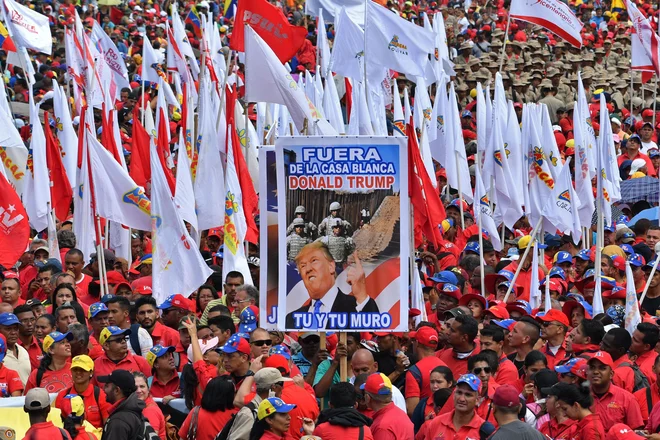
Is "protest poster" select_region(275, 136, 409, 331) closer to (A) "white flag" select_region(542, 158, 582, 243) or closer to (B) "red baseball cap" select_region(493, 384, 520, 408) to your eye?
(B) "red baseball cap" select_region(493, 384, 520, 408)

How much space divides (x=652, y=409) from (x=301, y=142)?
309 centimetres

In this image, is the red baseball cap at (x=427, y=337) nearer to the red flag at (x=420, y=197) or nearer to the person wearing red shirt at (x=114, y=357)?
the red flag at (x=420, y=197)

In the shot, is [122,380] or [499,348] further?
[499,348]

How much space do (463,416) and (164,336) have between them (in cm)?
368

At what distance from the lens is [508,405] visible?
29.8ft

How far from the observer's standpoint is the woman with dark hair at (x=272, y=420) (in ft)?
30.9

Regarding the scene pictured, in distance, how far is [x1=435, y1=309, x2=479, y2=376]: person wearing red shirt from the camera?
11.4 meters

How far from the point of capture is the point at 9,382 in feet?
37.0

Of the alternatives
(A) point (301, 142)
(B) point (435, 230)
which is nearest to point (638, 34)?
(B) point (435, 230)

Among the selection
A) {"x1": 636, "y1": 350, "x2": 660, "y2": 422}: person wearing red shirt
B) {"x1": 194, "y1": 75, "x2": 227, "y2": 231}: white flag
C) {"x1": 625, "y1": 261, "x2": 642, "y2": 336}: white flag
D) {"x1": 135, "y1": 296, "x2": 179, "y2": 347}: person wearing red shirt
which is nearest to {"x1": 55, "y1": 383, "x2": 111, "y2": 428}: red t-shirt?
{"x1": 135, "y1": 296, "x2": 179, "y2": 347}: person wearing red shirt

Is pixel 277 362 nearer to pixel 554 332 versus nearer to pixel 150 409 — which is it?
pixel 150 409

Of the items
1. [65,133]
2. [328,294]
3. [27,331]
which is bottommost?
[27,331]

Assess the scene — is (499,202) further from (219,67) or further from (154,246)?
(219,67)

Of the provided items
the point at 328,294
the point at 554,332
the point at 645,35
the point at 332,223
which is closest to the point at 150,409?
the point at 328,294
